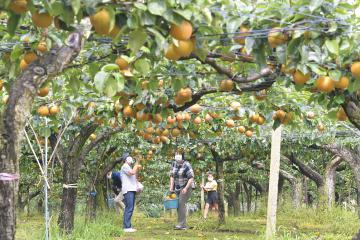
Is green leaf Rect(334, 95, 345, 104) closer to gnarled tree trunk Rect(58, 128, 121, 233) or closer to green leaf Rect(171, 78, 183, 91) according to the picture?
green leaf Rect(171, 78, 183, 91)

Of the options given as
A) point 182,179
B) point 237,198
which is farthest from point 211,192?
point 237,198

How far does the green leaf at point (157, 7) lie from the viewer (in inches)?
82.1

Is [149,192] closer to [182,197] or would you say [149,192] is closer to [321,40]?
[182,197]

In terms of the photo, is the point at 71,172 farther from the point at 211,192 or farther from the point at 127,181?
the point at 211,192

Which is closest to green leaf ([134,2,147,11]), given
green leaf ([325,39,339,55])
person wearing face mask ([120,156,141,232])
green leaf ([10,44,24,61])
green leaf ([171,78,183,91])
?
green leaf ([325,39,339,55])

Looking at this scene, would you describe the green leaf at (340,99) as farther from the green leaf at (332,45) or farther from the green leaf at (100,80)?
the green leaf at (100,80)

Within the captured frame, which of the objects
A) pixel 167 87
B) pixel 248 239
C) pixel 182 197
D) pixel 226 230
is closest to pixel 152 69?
pixel 167 87

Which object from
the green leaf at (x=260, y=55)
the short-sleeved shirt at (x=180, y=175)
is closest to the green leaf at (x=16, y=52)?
the green leaf at (x=260, y=55)

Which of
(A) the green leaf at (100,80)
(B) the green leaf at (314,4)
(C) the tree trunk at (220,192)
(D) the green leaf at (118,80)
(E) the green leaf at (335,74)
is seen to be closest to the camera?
(B) the green leaf at (314,4)

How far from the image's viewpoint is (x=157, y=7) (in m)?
2.10

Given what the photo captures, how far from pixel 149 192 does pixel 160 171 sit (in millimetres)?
6273

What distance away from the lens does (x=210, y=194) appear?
12.2 meters

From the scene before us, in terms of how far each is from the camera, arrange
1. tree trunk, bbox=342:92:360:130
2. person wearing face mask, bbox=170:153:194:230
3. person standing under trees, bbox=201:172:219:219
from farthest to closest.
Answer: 1. person standing under trees, bbox=201:172:219:219
2. person wearing face mask, bbox=170:153:194:230
3. tree trunk, bbox=342:92:360:130

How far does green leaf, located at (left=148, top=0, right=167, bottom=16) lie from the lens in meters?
2.09
